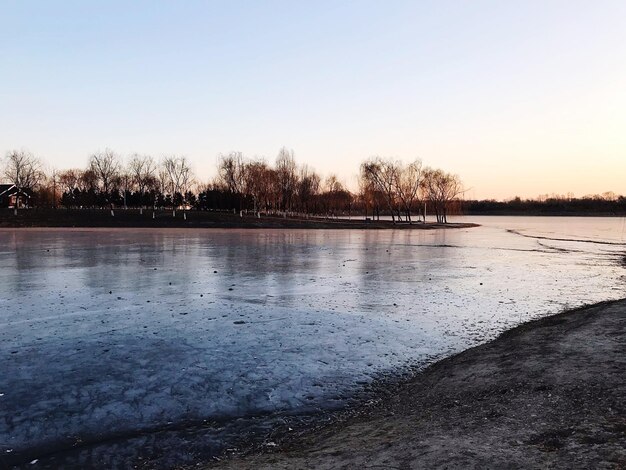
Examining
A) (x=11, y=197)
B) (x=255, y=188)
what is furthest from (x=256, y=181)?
(x=11, y=197)

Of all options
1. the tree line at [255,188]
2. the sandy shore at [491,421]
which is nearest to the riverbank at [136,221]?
the tree line at [255,188]

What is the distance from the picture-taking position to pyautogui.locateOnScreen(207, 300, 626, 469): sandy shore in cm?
449

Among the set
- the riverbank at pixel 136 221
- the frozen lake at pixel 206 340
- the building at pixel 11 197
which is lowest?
the frozen lake at pixel 206 340

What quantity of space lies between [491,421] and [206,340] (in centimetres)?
599

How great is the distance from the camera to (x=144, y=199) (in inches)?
4808

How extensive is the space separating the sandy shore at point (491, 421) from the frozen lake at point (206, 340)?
84cm

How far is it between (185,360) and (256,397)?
2.07 metres

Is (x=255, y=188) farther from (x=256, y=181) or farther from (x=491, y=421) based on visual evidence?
(x=491, y=421)

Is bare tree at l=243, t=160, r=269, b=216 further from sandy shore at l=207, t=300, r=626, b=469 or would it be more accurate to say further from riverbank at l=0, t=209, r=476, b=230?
sandy shore at l=207, t=300, r=626, b=469

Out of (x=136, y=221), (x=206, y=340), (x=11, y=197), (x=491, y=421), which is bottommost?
(x=206, y=340)

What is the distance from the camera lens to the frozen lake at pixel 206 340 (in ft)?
19.5

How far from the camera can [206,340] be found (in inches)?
383

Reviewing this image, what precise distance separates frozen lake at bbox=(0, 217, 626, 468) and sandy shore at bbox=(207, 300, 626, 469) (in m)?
0.84

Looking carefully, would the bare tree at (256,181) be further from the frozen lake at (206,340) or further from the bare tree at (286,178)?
the frozen lake at (206,340)
